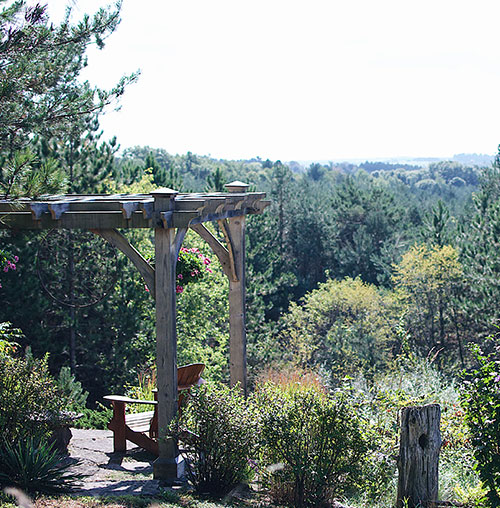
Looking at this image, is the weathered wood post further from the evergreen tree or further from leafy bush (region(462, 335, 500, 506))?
leafy bush (region(462, 335, 500, 506))

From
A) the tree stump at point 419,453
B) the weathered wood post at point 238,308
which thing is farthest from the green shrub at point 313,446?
the weathered wood post at point 238,308

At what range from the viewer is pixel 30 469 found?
13.5 ft

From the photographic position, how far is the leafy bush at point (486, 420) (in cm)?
377

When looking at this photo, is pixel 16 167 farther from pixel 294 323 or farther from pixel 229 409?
pixel 294 323

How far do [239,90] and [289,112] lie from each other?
22829 mm

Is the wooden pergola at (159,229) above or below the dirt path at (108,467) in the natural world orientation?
above

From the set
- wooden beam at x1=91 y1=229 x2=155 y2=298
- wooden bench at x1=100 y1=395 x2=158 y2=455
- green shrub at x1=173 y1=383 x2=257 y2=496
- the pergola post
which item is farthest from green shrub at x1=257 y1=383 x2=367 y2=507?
wooden bench at x1=100 y1=395 x2=158 y2=455

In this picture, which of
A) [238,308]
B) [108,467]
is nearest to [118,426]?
[108,467]

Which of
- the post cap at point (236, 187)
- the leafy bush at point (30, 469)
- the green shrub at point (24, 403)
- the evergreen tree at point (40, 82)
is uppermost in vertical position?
the evergreen tree at point (40, 82)

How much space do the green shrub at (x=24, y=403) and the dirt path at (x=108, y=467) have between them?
22.4 inches

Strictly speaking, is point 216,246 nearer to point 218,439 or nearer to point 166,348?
→ point 166,348

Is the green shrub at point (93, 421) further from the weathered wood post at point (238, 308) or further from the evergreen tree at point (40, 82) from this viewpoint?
the evergreen tree at point (40, 82)

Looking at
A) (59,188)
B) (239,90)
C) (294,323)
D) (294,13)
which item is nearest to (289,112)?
(239,90)

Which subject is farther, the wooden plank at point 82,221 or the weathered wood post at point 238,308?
the weathered wood post at point 238,308
